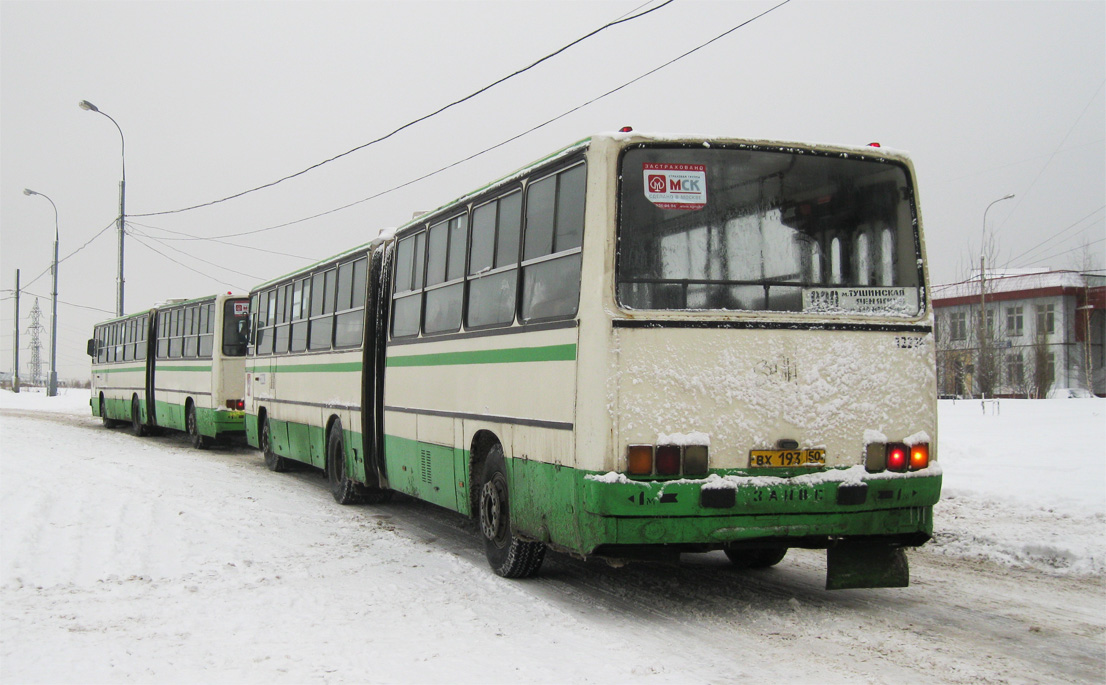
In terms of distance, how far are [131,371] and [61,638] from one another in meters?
21.9

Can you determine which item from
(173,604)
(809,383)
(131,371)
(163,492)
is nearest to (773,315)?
(809,383)

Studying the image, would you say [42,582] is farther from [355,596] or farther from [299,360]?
[299,360]

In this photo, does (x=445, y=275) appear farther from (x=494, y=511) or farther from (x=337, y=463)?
(x=337, y=463)

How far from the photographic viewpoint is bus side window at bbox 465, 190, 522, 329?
7547mm

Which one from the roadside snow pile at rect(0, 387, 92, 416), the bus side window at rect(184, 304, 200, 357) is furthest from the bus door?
the roadside snow pile at rect(0, 387, 92, 416)

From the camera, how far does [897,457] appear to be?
642cm

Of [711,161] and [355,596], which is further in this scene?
[355,596]

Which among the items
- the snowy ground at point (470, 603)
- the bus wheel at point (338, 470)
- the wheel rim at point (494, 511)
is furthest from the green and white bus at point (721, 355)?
the bus wheel at point (338, 470)

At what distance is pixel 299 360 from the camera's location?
46.7ft

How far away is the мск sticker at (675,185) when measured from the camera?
6348 mm

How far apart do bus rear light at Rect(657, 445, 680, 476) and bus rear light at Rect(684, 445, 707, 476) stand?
59 mm

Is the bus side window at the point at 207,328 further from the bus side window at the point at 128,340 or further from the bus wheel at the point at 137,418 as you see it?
the bus side window at the point at 128,340

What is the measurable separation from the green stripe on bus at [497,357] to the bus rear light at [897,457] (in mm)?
2148

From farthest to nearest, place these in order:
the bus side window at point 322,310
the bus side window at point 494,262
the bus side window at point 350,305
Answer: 1. the bus side window at point 322,310
2. the bus side window at point 350,305
3. the bus side window at point 494,262
